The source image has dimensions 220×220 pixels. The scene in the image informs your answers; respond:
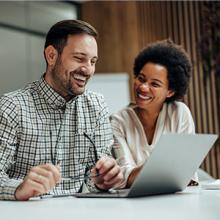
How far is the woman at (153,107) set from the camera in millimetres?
2277

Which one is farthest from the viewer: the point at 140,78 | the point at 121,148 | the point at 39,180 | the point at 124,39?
the point at 124,39

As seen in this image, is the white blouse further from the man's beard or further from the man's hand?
the man's hand

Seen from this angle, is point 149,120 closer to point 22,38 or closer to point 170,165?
point 170,165

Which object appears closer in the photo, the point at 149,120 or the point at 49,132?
the point at 49,132

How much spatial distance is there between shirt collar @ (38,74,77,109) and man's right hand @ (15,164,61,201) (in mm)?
471

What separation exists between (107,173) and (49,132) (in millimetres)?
325

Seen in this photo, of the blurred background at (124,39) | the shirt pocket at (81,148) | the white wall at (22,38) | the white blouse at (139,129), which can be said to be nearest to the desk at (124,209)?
the shirt pocket at (81,148)

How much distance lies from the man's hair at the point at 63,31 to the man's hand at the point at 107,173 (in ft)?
1.63

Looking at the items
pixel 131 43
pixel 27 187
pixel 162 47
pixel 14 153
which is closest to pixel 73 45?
pixel 14 153

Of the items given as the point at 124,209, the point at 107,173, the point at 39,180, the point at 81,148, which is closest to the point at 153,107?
the point at 81,148

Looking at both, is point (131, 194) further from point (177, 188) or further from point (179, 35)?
point (179, 35)

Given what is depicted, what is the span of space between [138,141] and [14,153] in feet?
2.51

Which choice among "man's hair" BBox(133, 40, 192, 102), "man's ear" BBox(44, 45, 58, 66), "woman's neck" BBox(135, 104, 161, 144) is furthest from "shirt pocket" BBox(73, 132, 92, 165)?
"man's hair" BBox(133, 40, 192, 102)

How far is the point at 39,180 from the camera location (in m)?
1.35
